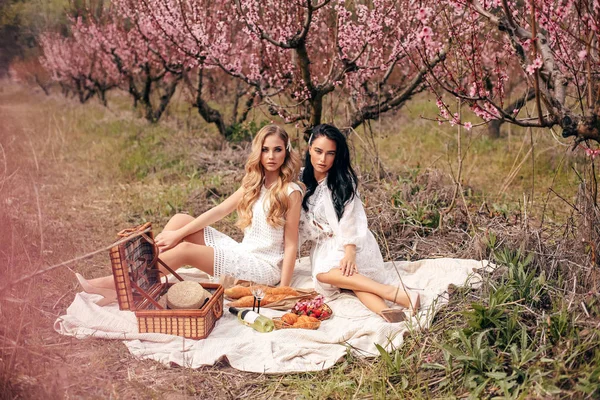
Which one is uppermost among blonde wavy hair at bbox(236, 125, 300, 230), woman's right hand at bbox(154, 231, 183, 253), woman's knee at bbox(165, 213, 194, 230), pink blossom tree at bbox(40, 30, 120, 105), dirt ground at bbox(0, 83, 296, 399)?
pink blossom tree at bbox(40, 30, 120, 105)

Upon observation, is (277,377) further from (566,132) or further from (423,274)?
(566,132)

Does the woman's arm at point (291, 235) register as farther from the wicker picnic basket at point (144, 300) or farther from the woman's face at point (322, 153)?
the wicker picnic basket at point (144, 300)

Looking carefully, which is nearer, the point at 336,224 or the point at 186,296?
the point at 186,296

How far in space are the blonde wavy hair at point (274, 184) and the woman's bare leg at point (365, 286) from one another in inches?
18.6

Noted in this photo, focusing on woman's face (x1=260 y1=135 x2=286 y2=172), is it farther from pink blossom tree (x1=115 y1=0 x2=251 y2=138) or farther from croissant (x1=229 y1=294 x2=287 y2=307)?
pink blossom tree (x1=115 y1=0 x2=251 y2=138)

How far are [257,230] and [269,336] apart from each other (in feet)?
2.95

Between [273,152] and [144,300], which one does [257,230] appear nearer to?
[273,152]

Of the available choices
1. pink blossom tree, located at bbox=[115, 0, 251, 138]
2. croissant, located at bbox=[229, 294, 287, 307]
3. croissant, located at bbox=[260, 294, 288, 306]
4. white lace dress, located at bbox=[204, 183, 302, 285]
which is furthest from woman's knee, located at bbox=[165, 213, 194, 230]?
pink blossom tree, located at bbox=[115, 0, 251, 138]

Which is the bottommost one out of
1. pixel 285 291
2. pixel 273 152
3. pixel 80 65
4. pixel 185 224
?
pixel 285 291

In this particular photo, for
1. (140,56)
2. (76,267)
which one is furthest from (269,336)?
(140,56)

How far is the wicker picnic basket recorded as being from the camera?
287 centimetres

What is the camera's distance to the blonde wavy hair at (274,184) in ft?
11.5

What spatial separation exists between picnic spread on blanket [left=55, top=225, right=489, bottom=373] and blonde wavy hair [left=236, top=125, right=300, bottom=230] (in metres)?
0.47

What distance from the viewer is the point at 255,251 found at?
3.66m
